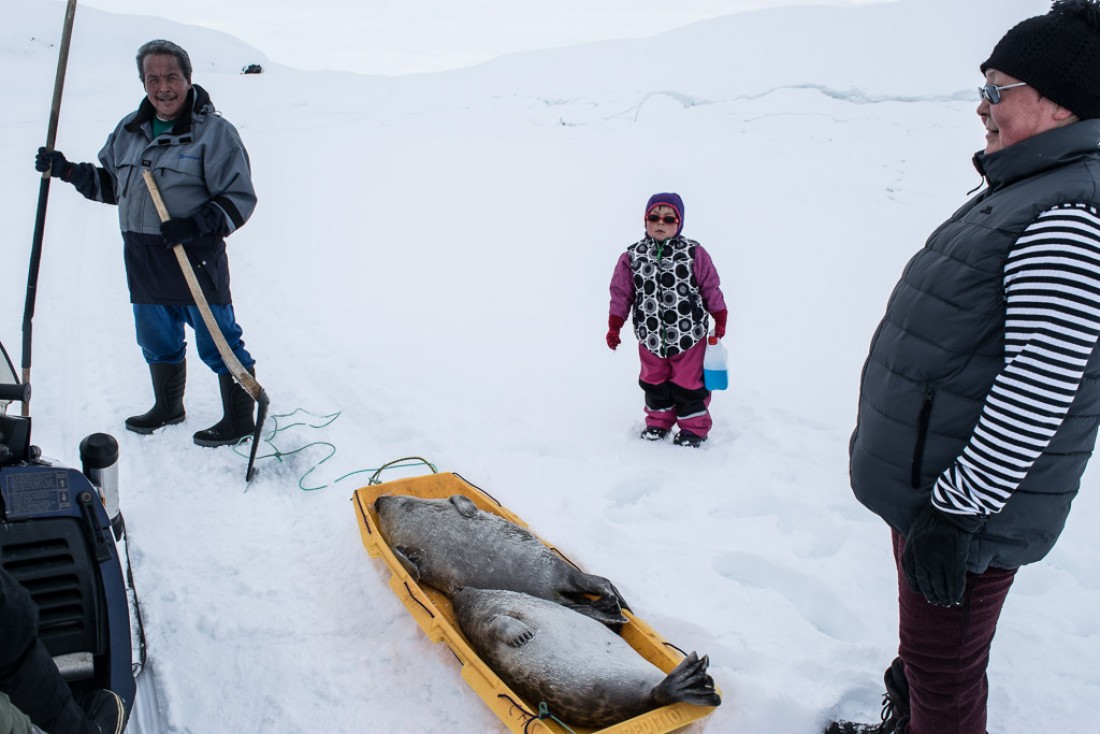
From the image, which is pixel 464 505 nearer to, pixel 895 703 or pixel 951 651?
pixel 895 703

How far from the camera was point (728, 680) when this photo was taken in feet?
8.37

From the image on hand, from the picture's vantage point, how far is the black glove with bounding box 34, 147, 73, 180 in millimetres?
3900

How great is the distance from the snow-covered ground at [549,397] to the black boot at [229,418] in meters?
0.13

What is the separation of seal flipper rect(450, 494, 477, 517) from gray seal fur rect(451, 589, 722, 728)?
0.50m

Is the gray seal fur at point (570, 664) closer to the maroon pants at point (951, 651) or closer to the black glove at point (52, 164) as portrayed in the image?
the maroon pants at point (951, 651)

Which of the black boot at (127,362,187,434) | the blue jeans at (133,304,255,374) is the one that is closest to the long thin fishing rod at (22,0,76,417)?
the blue jeans at (133,304,255,374)

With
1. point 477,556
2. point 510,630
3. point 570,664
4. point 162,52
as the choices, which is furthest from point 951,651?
point 162,52

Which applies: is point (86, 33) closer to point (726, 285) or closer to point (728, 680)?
point (726, 285)

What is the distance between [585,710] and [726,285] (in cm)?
574

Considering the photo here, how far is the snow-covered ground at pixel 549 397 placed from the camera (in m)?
2.69

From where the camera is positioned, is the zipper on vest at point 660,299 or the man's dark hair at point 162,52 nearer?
the man's dark hair at point 162,52

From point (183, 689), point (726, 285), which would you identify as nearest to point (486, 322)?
point (726, 285)

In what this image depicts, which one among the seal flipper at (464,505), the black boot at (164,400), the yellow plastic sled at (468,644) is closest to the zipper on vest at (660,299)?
the yellow plastic sled at (468,644)

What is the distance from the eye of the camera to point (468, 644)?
2518mm
